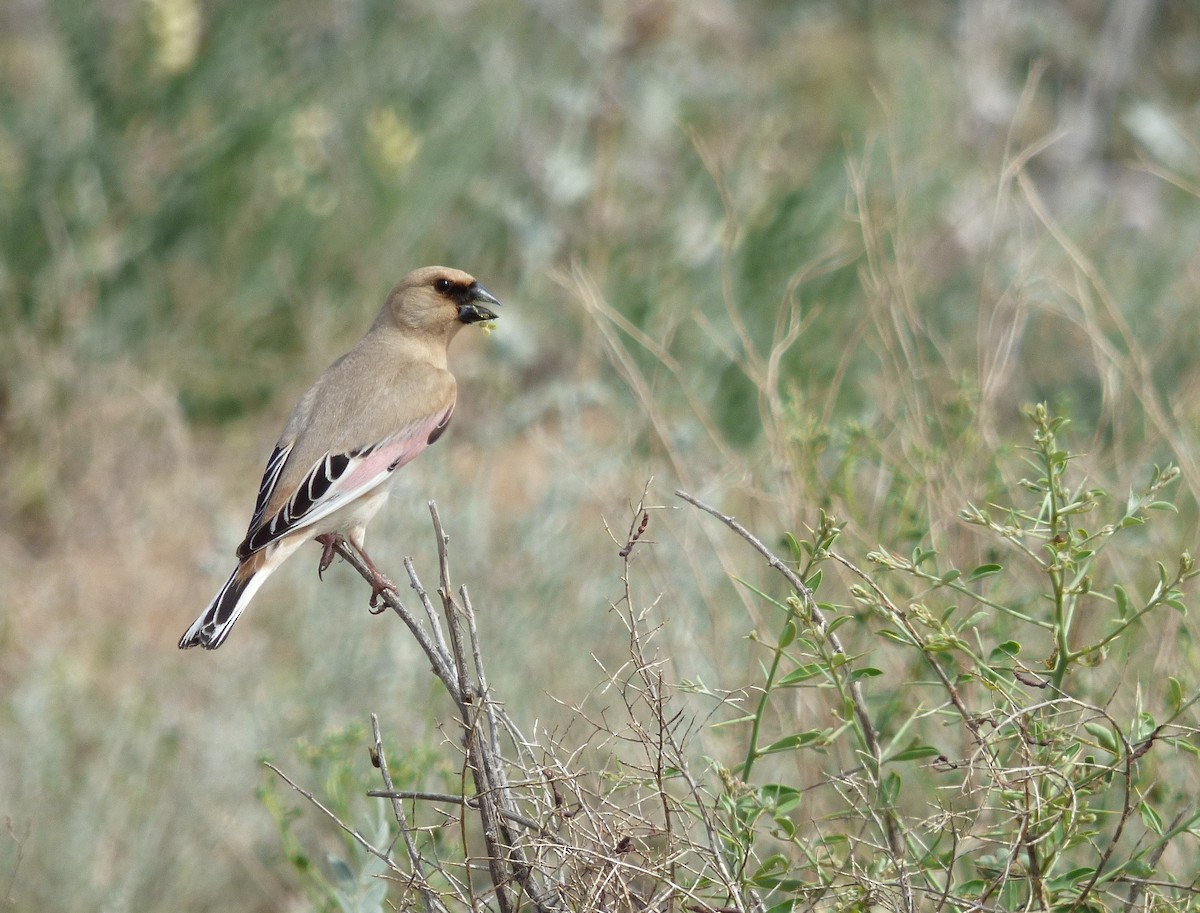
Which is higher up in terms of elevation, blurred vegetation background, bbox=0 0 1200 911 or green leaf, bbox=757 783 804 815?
green leaf, bbox=757 783 804 815

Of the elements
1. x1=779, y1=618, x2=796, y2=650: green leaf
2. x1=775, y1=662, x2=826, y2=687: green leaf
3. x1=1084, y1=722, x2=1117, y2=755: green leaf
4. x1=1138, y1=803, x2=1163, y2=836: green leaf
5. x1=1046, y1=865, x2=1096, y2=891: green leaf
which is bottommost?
x1=1046, y1=865, x2=1096, y2=891: green leaf

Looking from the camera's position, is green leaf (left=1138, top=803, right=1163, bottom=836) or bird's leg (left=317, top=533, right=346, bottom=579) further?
bird's leg (left=317, top=533, right=346, bottom=579)

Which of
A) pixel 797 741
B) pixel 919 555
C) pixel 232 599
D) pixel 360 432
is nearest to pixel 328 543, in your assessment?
pixel 360 432

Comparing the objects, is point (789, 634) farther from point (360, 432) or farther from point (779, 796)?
point (360, 432)

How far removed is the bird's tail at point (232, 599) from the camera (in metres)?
3.19

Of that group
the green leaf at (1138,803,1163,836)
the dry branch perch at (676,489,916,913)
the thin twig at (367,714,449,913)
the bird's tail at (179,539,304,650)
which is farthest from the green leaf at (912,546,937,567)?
the bird's tail at (179,539,304,650)

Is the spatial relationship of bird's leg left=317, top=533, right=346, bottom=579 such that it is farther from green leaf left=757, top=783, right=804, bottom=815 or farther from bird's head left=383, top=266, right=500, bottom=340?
green leaf left=757, top=783, right=804, bottom=815

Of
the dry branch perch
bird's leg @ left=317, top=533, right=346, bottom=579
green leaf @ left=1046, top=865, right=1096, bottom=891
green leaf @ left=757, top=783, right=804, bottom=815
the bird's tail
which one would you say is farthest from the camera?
bird's leg @ left=317, top=533, right=346, bottom=579

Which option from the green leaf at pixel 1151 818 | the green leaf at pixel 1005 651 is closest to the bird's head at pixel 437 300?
the green leaf at pixel 1005 651

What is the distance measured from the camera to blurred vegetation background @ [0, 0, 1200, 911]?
425 centimetres

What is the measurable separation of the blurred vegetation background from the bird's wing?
1.62ft

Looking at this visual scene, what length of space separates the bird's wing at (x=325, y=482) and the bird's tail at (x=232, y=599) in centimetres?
5

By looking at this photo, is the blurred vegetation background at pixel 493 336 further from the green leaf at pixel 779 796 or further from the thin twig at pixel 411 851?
the thin twig at pixel 411 851

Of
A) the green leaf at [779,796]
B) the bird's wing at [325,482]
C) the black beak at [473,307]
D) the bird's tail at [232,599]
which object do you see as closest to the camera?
the green leaf at [779,796]
